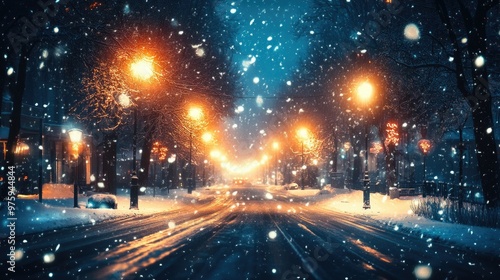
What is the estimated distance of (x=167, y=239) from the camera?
14.3m

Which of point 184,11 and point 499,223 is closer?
point 499,223

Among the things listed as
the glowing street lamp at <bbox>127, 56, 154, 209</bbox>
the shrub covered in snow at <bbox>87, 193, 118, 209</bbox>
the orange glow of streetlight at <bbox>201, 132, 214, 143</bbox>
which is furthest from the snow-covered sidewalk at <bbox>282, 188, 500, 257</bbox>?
the orange glow of streetlight at <bbox>201, 132, 214, 143</bbox>


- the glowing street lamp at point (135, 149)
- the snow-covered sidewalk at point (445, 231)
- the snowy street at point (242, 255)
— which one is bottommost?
the snow-covered sidewalk at point (445, 231)

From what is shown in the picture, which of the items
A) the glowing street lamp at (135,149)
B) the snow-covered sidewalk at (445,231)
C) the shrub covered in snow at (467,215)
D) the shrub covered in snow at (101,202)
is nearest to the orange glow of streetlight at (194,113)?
the glowing street lamp at (135,149)

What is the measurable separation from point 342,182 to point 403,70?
29.0 metres

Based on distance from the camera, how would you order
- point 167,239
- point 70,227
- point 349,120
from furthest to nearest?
point 349,120 → point 70,227 → point 167,239

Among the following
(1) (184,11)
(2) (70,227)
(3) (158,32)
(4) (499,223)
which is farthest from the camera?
(1) (184,11)

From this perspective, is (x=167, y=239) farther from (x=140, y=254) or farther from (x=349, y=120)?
(x=349, y=120)

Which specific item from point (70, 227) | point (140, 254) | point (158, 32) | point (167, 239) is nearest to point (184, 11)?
point (158, 32)

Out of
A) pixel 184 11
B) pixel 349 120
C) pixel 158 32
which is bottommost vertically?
pixel 349 120

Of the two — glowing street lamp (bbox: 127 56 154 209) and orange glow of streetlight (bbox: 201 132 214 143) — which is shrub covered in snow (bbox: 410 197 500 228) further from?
orange glow of streetlight (bbox: 201 132 214 143)

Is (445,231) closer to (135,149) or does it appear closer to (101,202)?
(101,202)

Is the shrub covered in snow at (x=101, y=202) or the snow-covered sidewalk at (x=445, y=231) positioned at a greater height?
the shrub covered in snow at (x=101, y=202)

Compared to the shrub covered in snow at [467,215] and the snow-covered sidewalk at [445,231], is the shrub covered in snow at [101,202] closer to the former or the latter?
the snow-covered sidewalk at [445,231]
